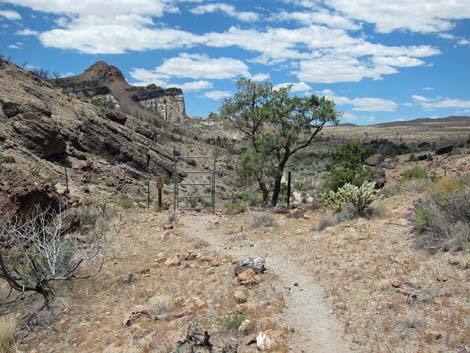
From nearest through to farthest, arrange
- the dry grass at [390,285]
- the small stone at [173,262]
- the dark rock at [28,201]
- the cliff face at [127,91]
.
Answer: the dry grass at [390,285]
the small stone at [173,262]
the dark rock at [28,201]
the cliff face at [127,91]

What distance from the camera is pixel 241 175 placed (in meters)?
19.0

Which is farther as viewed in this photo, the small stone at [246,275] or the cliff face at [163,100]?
the cliff face at [163,100]

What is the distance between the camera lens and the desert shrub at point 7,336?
6.68 m

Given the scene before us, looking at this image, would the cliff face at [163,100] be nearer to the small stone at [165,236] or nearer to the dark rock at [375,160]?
the dark rock at [375,160]

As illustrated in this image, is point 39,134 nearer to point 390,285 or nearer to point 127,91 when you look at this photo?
point 390,285

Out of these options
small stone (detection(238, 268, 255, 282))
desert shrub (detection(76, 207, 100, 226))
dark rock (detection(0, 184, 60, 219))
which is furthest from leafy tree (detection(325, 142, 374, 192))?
dark rock (detection(0, 184, 60, 219))

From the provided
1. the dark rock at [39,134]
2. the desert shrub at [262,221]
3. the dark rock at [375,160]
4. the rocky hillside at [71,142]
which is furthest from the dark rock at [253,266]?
the dark rock at [375,160]

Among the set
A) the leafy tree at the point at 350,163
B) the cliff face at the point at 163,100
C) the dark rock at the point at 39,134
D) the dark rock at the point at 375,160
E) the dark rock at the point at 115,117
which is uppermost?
the cliff face at the point at 163,100

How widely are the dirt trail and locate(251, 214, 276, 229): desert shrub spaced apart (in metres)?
1.07

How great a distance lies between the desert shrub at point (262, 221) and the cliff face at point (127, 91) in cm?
7972

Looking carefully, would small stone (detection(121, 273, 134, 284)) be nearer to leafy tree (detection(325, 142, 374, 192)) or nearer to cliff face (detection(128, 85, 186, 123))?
leafy tree (detection(325, 142, 374, 192))

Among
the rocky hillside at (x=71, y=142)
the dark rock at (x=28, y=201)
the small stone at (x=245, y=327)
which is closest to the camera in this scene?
the small stone at (x=245, y=327)

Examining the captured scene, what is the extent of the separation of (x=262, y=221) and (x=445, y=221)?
6274mm

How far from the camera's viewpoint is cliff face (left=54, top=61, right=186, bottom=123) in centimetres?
9438
